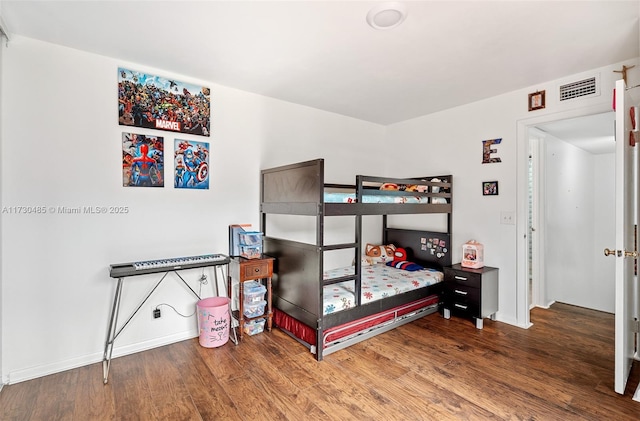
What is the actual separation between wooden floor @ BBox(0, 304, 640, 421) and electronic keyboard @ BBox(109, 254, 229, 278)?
74cm

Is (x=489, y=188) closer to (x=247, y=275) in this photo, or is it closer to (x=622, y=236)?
(x=622, y=236)

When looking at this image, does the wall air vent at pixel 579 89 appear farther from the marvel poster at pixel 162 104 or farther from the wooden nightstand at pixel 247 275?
the marvel poster at pixel 162 104

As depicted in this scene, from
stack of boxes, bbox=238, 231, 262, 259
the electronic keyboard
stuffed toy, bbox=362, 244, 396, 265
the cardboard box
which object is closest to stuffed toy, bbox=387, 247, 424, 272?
stuffed toy, bbox=362, 244, 396, 265

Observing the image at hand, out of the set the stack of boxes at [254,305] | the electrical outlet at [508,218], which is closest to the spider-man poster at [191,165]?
the stack of boxes at [254,305]

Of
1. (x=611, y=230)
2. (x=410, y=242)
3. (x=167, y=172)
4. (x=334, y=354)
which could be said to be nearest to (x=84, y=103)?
(x=167, y=172)

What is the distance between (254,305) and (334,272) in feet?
3.46

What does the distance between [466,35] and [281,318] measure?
278 cm

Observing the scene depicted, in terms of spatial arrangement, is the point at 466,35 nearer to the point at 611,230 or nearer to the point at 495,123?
the point at 495,123

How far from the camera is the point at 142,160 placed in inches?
102

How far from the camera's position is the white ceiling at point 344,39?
1820mm

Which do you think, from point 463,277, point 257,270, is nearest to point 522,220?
point 463,277

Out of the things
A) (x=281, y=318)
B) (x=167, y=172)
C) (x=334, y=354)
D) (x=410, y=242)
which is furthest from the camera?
(x=410, y=242)

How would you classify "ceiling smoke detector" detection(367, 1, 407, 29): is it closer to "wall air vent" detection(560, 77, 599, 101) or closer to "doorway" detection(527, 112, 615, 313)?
"wall air vent" detection(560, 77, 599, 101)

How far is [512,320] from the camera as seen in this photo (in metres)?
3.18
